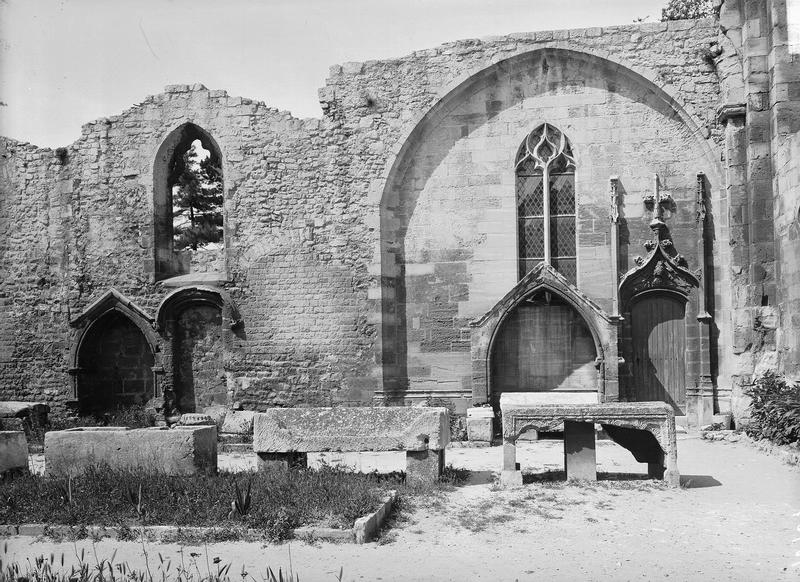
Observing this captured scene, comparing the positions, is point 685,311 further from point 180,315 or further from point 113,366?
point 113,366

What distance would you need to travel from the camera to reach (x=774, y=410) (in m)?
10.1

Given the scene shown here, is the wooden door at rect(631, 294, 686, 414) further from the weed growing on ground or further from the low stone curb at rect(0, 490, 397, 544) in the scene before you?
the weed growing on ground

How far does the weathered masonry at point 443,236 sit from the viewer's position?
40.0ft

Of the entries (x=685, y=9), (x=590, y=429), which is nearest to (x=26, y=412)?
(x=590, y=429)

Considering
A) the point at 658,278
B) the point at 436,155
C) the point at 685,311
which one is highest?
the point at 436,155

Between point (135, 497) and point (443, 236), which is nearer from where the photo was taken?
point (135, 497)

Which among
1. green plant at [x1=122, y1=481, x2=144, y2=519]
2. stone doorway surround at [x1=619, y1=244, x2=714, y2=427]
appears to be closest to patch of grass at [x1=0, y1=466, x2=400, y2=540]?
green plant at [x1=122, y1=481, x2=144, y2=519]

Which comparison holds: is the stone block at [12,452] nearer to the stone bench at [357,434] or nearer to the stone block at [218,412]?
the stone bench at [357,434]

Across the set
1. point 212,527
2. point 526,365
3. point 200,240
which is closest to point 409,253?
point 526,365

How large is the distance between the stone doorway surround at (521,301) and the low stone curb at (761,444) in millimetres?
1822

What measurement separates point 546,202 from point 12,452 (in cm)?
922

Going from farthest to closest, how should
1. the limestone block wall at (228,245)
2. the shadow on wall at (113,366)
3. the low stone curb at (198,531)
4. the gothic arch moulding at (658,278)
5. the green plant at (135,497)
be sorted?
the shadow on wall at (113,366)
the limestone block wall at (228,245)
the gothic arch moulding at (658,278)
the green plant at (135,497)
the low stone curb at (198,531)

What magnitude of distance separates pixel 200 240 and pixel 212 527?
2092cm

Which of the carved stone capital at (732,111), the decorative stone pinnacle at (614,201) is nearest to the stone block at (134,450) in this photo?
the decorative stone pinnacle at (614,201)
